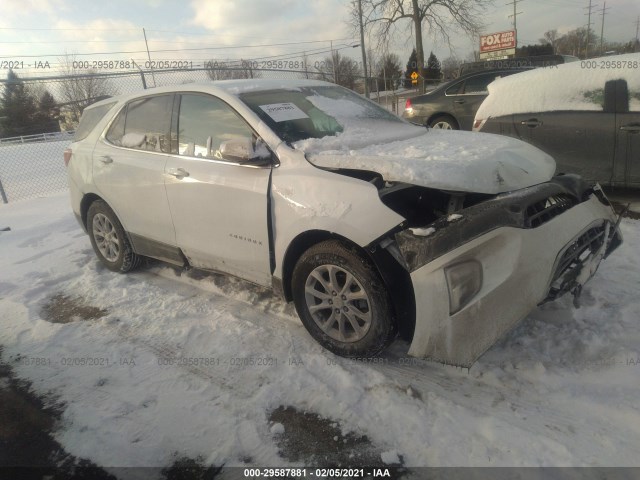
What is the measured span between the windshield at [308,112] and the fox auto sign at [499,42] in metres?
34.4

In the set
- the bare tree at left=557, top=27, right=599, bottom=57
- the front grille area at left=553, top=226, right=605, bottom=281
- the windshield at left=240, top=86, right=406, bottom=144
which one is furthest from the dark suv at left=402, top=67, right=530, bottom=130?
the bare tree at left=557, top=27, right=599, bottom=57

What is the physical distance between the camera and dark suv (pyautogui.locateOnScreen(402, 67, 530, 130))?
8789 mm

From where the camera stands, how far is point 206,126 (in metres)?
3.43

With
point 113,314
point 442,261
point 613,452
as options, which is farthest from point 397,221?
point 113,314

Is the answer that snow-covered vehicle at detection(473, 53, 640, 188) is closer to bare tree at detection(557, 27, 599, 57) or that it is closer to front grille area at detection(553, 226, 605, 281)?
front grille area at detection(553, 226, 605, 281)

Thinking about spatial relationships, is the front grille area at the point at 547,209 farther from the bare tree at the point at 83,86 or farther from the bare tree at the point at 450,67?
the bare tree at the point at 450,67

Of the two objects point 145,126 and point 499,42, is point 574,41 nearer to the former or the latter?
point 499,42

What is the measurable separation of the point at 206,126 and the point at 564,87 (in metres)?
4.28

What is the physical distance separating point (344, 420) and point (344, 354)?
0.51 metres

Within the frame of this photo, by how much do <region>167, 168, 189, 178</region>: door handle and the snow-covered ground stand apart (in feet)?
3.48

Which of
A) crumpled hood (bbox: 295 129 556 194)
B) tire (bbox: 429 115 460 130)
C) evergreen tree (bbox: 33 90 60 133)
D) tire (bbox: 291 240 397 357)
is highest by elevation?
evergreen tree (bbox: 33 90 60 133)

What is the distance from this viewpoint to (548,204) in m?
2.82

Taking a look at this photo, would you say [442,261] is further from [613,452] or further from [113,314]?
[113,314]

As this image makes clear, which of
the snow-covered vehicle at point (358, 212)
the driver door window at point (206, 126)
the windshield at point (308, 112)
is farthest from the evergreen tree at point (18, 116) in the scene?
the windshield at point (308, 112)
